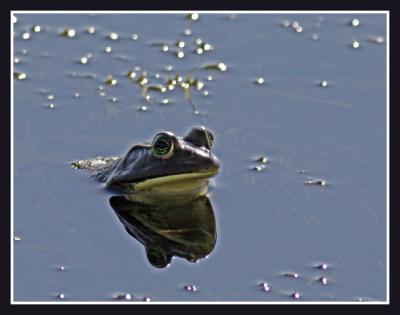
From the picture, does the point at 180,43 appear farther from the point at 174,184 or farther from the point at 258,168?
the point at 174,184

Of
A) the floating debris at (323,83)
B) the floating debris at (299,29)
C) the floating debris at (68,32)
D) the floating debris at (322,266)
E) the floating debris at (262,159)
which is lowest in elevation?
the floating debris at (322,266)

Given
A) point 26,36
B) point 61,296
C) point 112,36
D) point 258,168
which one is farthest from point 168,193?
point 26,36

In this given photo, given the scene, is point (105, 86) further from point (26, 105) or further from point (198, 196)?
point (198, 196)

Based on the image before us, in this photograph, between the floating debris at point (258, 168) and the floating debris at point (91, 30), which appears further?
the floating debris at point (91, 30)

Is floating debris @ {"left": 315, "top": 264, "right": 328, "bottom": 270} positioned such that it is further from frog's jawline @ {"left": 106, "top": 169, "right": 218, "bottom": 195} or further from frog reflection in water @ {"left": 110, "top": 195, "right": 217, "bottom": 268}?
frog's jawline @ {"left": 106, "top": 169, "right": 218, "bottom": 195}

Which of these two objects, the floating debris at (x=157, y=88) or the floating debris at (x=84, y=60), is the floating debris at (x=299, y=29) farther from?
the floating debris at (x=84, y=60)

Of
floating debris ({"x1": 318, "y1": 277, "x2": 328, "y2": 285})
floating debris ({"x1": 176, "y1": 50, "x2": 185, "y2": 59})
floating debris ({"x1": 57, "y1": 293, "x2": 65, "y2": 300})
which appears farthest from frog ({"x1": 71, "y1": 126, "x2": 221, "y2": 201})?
floating debris ({"x1": 176, "y1": 50, "x2": 185, "y2": 59})

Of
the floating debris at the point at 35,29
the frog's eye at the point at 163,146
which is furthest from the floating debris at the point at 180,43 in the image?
the frog's eye at the point at 163,146

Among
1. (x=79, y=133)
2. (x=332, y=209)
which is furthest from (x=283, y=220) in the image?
(x=79, y=133)
